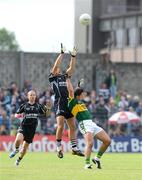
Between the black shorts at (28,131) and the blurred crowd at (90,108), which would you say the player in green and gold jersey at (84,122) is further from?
the blurred crowd at (90,108)

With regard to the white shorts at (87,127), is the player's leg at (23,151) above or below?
below

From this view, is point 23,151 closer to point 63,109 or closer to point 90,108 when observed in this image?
point 63,109

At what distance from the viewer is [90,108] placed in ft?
119

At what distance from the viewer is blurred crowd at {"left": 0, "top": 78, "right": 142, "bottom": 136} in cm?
3478

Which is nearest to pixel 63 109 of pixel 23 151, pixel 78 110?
pixel 23 151

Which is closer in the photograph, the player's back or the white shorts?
the white shorts

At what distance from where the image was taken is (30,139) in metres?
23.1

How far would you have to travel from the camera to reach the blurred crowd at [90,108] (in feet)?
114

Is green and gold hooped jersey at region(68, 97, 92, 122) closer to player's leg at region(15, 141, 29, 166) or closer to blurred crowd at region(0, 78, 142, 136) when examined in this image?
player's leg at region(15, 141, 29, 166)

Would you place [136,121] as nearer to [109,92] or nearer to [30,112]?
[109,92]

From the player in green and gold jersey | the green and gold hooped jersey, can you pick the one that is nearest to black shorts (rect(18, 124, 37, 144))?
the player in green and gold jersey

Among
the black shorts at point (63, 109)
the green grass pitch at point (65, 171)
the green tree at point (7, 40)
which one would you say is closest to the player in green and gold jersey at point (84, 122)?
the green grass pitch at point (65, 171)

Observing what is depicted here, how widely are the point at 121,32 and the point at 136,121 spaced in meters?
34.4

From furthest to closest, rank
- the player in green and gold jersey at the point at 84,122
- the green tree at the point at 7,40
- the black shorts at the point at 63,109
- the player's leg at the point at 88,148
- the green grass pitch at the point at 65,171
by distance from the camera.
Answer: the green tree at the point at 7,40
the black shorts at the point at 63,109
the player in green and gold jersey at the point at 84,122
the player's leg at the point at 88,148
the green grass pitch at the point at 65,171
